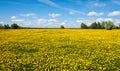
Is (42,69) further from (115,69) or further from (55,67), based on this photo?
(115,69)

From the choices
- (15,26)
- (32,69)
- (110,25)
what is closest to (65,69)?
(32,69)

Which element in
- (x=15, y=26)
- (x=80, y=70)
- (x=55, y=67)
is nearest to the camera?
(x=80, y=70)

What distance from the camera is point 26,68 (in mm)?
11484

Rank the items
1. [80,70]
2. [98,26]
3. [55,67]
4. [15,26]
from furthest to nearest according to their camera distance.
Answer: [98,26] < [15,26] < [55,67] < [80,70]

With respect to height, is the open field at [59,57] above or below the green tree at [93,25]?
below

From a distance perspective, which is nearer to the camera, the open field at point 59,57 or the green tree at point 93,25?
the open field at point 59,57

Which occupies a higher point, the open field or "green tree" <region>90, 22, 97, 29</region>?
"green tree" <region>90, 22, 97, 29</region>

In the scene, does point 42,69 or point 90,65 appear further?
point 90,65

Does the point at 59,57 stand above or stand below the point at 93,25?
below

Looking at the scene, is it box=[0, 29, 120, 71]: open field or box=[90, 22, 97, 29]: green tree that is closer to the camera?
box=[0, 29, 120, 71]: open field

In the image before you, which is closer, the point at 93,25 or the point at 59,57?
the point at 59,57

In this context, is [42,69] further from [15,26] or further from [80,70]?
[15,26]

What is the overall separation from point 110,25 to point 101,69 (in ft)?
251

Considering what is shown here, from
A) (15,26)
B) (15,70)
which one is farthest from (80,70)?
(15,26)
